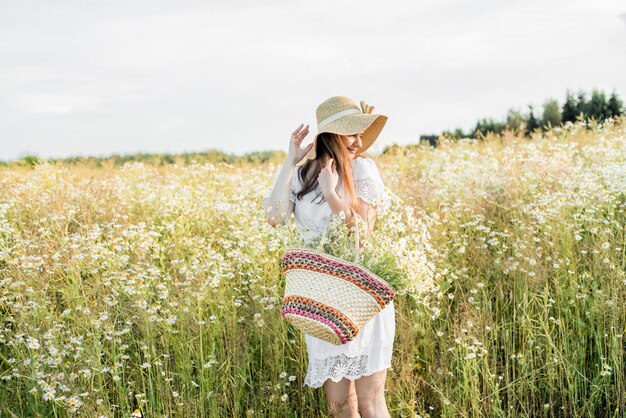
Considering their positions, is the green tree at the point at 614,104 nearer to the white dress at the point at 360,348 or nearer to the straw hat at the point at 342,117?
the straw hat at the point at 342,117

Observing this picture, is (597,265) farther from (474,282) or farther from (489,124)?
(489,124)

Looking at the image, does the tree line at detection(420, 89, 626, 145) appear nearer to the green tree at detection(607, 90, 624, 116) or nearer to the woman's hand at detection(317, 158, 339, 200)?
the green tree at detection(607, 90, 624, 116)

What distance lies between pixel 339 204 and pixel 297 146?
50 cm

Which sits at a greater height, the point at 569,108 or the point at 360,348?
the point at 569,108

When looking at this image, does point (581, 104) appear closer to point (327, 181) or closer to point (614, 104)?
point (614, 104)

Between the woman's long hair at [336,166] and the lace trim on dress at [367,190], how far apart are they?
0.19 feet

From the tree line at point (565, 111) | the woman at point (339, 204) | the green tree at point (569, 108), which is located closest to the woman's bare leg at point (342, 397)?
the woman at point (339, 204)

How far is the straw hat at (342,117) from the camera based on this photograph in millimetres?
3119

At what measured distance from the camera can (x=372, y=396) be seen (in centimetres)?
304

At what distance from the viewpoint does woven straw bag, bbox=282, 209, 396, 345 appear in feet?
8.84

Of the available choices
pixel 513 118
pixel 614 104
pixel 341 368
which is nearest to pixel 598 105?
pixel 614 104

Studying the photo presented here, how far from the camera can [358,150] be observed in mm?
3555

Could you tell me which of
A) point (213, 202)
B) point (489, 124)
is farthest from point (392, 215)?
point (489, 124)

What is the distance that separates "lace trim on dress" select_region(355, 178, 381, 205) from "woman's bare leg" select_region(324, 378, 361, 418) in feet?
3.08
